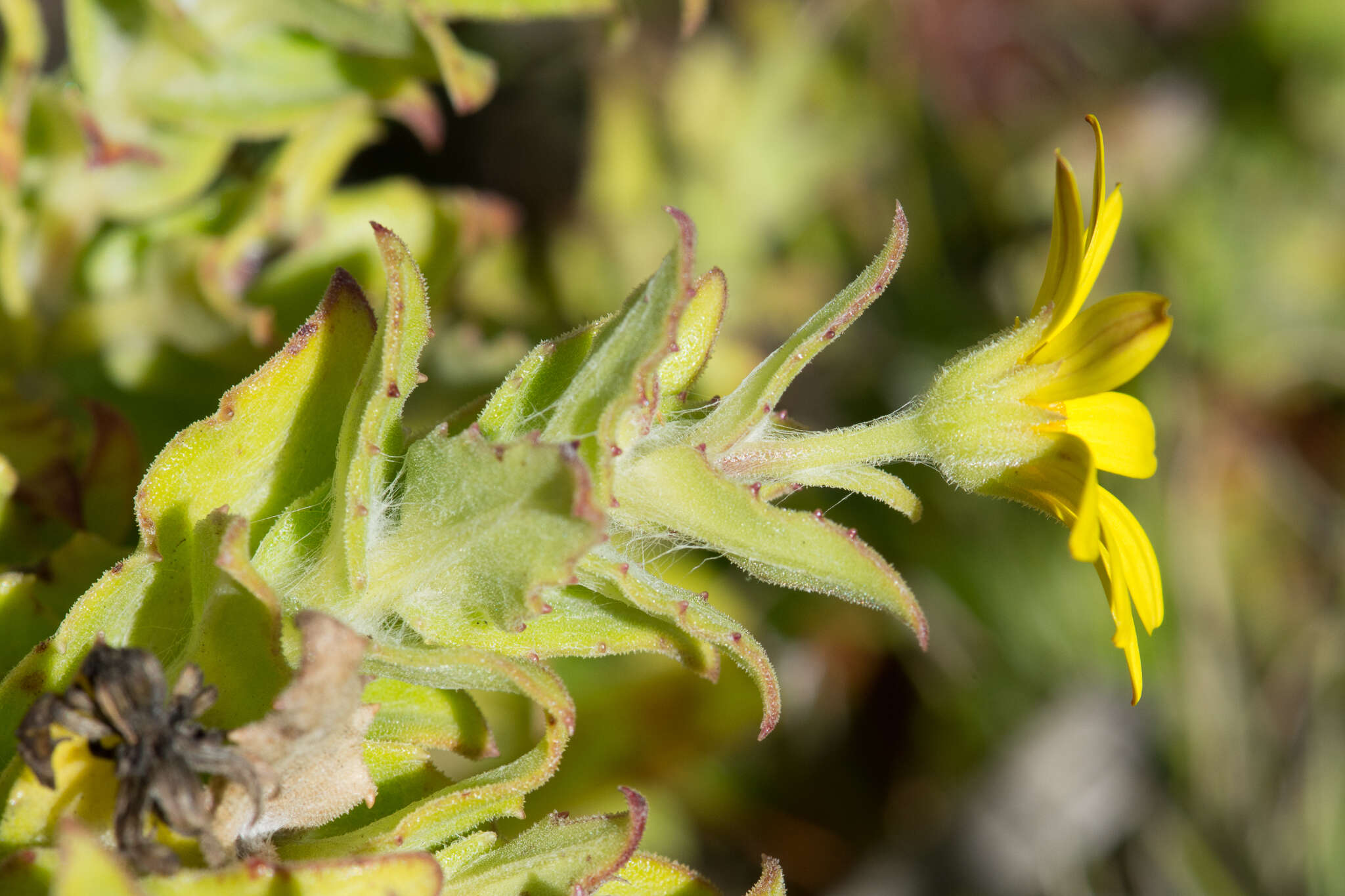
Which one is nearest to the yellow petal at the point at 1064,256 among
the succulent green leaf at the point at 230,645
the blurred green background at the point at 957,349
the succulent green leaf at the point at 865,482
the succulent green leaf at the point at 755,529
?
the succulent green leaf at the point at 865,482

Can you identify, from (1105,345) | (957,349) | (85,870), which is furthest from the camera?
(957,349)

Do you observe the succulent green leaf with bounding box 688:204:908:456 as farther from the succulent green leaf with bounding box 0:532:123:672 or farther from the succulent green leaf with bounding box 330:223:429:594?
the succulent green leaf with bounding box 0:532:123:672

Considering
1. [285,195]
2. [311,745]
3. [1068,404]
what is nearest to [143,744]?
[311,745]

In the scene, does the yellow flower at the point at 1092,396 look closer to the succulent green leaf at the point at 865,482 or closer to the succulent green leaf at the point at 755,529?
the succulent green leaf at the point at 865,482

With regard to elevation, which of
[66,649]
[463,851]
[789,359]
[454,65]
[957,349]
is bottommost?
[957,349]

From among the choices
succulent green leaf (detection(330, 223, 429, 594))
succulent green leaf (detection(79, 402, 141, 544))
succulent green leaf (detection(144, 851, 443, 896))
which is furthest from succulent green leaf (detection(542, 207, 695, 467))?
succulent green leaf (detection(79, 402, 141, 544))

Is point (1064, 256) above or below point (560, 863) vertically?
above

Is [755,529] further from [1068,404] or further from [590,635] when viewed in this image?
[1068,404]
